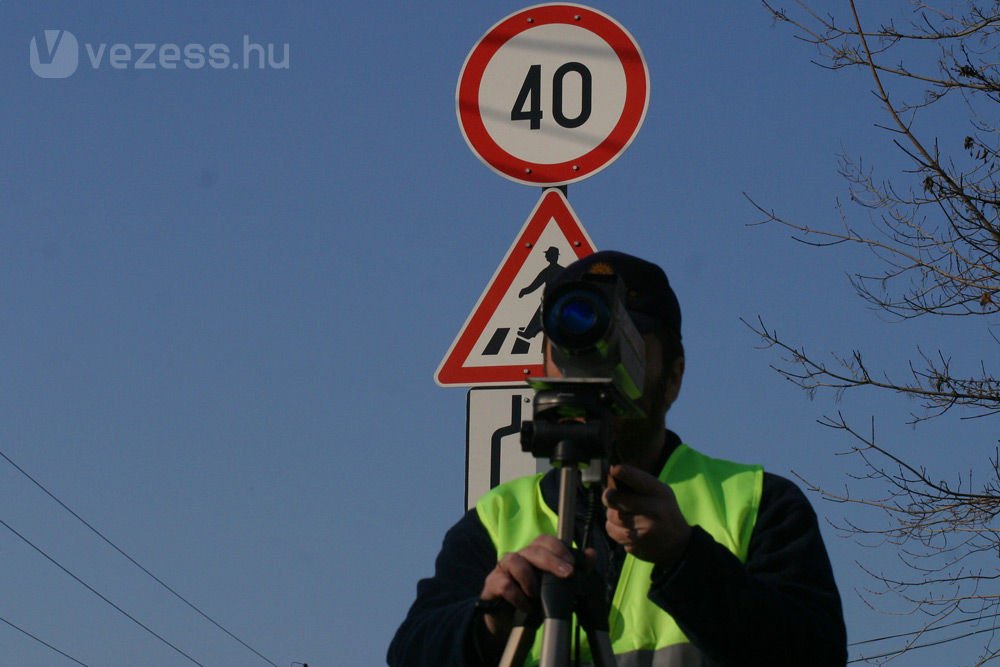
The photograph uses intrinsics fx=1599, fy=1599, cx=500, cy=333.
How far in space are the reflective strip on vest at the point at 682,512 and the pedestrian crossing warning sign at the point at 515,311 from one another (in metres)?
1.83

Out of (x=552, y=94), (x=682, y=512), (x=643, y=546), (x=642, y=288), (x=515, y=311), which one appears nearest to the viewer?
(x=643, y=546)

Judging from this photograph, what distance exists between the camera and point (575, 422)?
226 cm

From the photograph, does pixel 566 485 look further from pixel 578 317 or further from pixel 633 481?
pixel 578 317

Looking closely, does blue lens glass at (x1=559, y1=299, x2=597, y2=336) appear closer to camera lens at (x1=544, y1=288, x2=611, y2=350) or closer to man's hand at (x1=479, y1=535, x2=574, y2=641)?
camera lens at (x1=544, y1=288, x2=611, y2=350)

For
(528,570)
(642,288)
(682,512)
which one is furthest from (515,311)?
(528,570)

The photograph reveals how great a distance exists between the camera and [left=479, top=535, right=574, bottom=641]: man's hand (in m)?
2.23

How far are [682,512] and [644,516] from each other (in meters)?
0.37

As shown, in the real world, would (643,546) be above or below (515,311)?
below

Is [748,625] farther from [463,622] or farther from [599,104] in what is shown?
[599,104]

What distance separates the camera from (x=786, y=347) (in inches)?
319

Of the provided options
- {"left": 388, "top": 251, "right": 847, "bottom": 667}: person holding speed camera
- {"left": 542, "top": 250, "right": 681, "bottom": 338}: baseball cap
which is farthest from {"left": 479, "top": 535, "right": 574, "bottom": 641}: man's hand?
{"left": 542, "top": 250, "right": 681, "bottom": 338}: baseball cap

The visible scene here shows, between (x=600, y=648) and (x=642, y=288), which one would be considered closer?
(x=600, y=648)

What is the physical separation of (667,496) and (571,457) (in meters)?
0.18

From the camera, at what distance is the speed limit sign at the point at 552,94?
5000 mm
